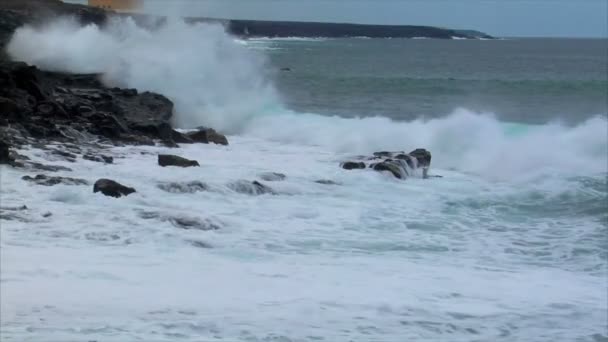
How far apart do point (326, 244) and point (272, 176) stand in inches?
172

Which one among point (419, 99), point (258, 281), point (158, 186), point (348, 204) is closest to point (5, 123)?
point (158, 186)

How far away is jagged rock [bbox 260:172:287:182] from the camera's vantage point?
1387 centimetres

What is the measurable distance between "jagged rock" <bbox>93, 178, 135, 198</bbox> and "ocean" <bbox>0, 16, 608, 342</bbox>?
192mm

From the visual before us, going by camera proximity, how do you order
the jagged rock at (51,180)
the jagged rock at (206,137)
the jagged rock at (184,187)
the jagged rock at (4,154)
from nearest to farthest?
the jagged rock at (51,180), the jagged rock at (184,187), the jagged rock at (4,154), the jagged rock at (206,137)

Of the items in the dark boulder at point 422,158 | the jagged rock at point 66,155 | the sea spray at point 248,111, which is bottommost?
the jagged rock at point 66,155

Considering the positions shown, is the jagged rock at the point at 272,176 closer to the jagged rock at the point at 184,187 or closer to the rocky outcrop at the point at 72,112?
the jagged rock at the point at 184,187

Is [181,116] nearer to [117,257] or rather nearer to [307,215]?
[307,215]

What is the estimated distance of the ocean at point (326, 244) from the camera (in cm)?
688

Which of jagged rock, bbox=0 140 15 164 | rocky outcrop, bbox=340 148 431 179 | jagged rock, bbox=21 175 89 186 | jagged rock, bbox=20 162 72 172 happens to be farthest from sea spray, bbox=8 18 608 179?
jagged rock, bbox=0 140 15 164

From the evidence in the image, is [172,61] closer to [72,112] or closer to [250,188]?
[72,112]

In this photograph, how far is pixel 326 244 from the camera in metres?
9.77

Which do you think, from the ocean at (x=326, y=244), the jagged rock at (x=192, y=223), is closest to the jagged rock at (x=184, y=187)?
the ocean at (x=326, y=244)

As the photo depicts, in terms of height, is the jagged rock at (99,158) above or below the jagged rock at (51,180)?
above

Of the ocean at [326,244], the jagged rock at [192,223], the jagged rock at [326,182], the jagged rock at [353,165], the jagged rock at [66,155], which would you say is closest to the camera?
the ocean at [326,244]
